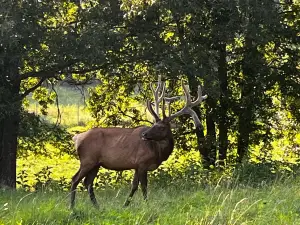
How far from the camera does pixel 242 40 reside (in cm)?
1470


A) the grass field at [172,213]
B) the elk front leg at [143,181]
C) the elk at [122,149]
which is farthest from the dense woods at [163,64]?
the grass field at [172,213]

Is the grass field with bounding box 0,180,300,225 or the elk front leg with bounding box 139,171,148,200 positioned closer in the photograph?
the grass field with bounding box 0,180,300,225

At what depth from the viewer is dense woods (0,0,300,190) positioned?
455 inches

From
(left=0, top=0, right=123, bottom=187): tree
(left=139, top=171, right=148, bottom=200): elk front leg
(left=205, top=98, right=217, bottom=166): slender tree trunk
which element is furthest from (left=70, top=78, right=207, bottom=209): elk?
(left=205, top=98, right=217, bottom=166): slender tree trunk

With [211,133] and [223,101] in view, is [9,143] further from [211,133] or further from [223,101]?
[223,101]

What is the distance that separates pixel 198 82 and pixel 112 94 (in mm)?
3443

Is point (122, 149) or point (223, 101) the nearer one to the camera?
point (122, 149)

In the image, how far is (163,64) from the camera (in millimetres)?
12406

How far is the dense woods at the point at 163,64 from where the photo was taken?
37.9 ft

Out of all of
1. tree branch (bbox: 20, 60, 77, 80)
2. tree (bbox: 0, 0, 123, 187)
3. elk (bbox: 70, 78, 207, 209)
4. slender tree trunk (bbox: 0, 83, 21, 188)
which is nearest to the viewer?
elk (bbox: 70, 78, 207, 209)

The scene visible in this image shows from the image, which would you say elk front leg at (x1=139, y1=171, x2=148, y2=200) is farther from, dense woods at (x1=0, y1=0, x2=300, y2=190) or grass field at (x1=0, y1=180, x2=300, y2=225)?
dense woods at (x1=0, y1=0, x2=300, y2=190)

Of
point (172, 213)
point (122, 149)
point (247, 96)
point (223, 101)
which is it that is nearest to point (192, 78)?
point (223, 101)

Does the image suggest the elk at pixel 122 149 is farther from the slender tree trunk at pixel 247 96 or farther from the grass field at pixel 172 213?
the slender tree trunk at pixel 247 96

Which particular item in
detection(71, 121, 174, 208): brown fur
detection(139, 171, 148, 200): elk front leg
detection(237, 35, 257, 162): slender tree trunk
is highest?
detection(237, 35, 257, 162): slender tree trunk
